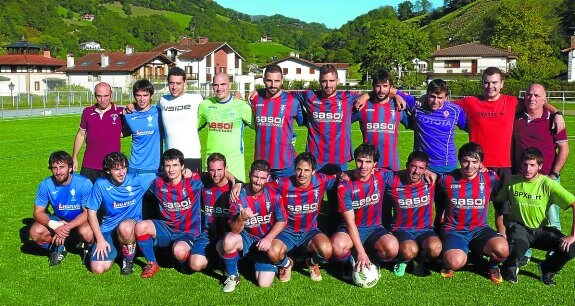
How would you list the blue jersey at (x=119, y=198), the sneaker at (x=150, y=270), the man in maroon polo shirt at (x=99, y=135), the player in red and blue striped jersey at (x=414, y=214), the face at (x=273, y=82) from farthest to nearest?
the man in maroon polo shirt at (x=99, y=135) < the face at (x=273, y=82) < the blue jersey at (x=119, y=198) < the sneaker at (x=150, y=270) < the player in red and blue striped jersey at (x=414, y=214)

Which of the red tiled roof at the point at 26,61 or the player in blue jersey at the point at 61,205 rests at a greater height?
the red tiled roof at the point at 26,61

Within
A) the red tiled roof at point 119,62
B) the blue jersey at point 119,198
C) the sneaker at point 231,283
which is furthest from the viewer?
the red tiled roof at point 119,62

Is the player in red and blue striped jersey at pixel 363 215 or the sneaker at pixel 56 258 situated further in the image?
the sneaker at pixel 56 258

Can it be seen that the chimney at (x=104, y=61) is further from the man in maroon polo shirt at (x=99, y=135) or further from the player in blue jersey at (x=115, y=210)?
the player in blue jersey at (x=115, y=210)

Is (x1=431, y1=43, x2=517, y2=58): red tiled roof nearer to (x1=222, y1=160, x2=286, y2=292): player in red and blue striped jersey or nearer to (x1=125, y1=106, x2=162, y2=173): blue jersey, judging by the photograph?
(x1=125, y1=106, x2=162, y2=173): blue jersey

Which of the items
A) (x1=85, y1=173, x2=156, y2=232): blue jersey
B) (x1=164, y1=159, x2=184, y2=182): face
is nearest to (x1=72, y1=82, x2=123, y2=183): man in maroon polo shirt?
(x1=85, y1=173, x2=156, y2=232): blue jersey

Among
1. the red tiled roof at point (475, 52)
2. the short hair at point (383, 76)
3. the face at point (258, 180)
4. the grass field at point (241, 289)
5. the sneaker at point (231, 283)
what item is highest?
the red tiled roof at point (475, 52)

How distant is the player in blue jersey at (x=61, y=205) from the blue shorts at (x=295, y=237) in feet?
5.63

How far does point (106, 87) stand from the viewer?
550 cm

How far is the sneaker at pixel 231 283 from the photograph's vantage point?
434 cm

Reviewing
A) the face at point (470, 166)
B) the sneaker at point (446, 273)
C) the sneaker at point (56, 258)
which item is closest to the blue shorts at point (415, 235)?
the sneaker at point (446, 273)

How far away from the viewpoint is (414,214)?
15.7ft

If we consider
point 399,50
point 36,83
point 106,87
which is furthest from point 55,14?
point 106,87

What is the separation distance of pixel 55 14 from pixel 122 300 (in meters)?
114
